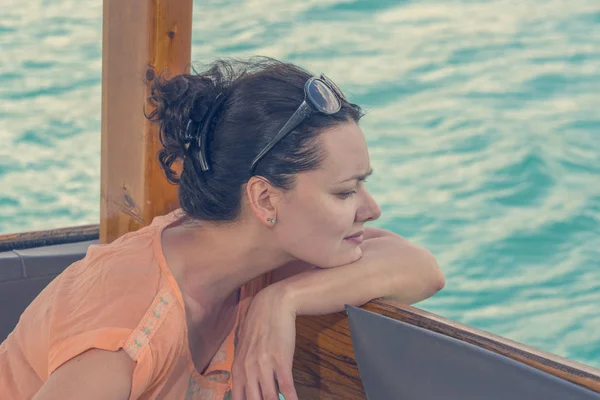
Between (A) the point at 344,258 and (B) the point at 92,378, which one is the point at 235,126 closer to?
(A) the point at 344,258

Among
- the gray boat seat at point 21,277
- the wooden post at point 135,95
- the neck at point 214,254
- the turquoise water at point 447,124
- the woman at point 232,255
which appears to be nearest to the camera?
the woman at point 232,255

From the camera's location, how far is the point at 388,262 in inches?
68.4

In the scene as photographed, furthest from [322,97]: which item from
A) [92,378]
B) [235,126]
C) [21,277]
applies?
[21,277]

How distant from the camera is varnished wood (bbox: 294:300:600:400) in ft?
4.60

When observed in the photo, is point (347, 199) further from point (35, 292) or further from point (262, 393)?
point (35, 292)

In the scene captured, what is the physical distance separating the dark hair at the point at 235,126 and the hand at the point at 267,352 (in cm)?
19

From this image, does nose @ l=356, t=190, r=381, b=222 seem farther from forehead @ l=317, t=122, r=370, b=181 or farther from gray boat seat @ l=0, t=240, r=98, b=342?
gray boat seat @ l=0, t=240, r=98, b=342

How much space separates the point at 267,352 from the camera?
5.38 ft

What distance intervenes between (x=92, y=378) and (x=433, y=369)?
0.57m

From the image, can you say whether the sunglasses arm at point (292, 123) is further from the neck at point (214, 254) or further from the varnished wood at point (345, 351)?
the varnished wood at point (345, 351)

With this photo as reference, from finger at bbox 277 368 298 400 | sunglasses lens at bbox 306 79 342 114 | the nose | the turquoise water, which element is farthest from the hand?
the turquoise water

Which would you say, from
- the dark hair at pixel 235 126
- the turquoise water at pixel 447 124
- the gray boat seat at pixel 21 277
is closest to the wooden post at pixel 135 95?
the gray boat seat at pixel 21 277

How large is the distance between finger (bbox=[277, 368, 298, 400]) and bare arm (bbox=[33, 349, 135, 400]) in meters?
0.28

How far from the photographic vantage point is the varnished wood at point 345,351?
140 centimetres
